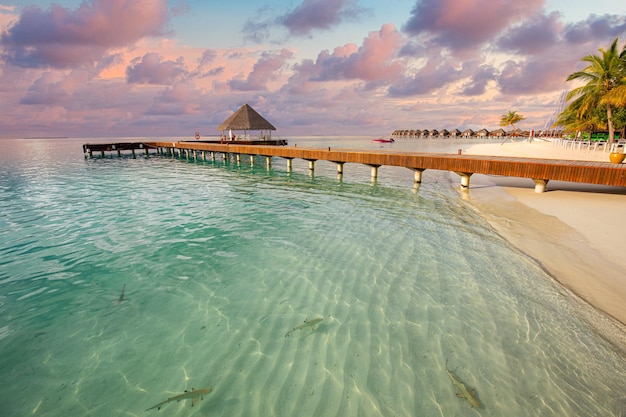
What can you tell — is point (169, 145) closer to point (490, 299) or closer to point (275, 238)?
point (275, 238)

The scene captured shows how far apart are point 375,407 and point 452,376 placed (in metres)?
1.25

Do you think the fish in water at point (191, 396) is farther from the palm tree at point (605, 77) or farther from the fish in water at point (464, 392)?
the palm tree at point (605, 77)

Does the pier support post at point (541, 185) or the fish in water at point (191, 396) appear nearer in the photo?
the fish in water at point (191, 396)

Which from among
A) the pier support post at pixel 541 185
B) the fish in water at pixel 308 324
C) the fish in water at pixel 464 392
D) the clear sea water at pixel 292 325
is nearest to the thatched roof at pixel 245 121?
the clear sea water at pixel 292 325

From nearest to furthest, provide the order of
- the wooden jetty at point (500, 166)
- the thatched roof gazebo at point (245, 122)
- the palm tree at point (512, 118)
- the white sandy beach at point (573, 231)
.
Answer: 1. the white sandy beach at point (573, 231)
2. the wooden jetty at point (500, 166)
3. the thatched roof gazebo at point (245, 122)
4. the palm tree at point (512, 118)

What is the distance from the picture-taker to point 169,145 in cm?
4453

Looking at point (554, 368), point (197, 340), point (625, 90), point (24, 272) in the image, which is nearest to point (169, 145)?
point (24, 272)

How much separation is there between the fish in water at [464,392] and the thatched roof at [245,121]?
41.5 meters

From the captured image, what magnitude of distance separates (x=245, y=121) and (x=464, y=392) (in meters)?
42.9

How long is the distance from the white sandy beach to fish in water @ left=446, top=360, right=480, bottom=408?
371 centimetres

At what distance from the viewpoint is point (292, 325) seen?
5242 millimetres

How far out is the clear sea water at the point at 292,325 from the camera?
3.81 meters

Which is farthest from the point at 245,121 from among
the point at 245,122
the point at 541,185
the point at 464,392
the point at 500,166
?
the point at 464,392

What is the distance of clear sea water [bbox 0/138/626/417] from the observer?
3.81 meters
